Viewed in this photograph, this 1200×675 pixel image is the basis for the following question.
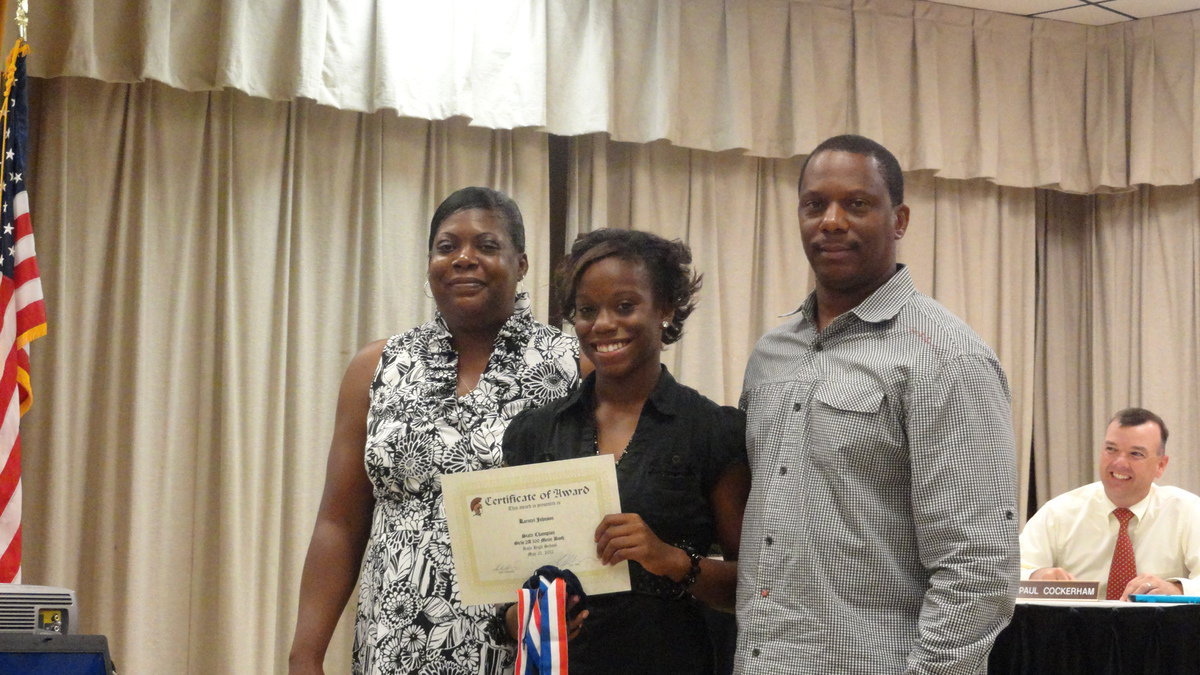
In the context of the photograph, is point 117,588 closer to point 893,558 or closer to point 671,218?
point 671,218

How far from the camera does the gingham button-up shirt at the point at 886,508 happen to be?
187 cm

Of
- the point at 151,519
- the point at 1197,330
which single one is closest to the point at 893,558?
the point at 151,519

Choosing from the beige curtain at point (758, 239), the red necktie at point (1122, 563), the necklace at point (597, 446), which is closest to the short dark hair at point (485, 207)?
the necklace at point (597, 446)

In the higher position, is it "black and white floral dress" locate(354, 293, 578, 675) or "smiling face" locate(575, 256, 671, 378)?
"smiling face" locate(575, 256, 671, 378)

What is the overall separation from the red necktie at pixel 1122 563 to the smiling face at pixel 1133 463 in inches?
3.1

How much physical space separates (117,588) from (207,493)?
19.0 inches

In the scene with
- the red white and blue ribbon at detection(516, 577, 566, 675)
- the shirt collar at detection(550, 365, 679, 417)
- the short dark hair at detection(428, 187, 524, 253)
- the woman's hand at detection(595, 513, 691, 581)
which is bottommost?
the red white and blue ribbon at detection(516, 577, 566, 675)

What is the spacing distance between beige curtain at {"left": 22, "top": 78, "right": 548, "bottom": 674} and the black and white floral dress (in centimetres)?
250

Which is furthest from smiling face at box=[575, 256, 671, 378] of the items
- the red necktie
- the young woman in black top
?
the red necktie

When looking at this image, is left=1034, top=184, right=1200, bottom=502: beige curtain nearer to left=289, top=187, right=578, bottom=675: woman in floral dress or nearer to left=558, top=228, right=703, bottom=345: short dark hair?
left=289, top=187, right=578, bottom=675: woman in floral dress

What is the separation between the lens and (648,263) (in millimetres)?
2160

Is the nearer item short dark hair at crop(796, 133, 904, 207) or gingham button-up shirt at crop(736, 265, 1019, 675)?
gingham button-up shirt at crop(736, 265, 1019, 675)

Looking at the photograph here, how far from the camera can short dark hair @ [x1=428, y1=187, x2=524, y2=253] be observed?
2605 mm

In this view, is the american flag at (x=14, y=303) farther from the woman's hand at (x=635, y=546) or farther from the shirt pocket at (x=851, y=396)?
the shirt pocket at (x=851, y=396)
